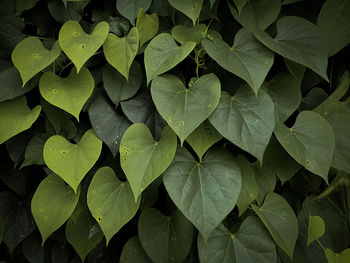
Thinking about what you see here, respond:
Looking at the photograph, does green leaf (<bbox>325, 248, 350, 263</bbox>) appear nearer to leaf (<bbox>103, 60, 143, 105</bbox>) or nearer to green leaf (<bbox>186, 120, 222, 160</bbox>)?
green leaf (<bbox>186, 120, 222, 160</bbox>)

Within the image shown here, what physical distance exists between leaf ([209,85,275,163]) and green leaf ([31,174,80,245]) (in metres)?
0.45

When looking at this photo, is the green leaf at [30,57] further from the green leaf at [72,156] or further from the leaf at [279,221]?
the leaf at [279,221]

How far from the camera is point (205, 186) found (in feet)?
2.82

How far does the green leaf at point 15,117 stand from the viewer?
0.93m

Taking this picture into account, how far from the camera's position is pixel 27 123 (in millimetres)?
937

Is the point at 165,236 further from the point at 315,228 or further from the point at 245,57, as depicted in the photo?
the point at 245,57

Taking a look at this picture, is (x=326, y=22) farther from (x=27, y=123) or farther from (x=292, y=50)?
(x=27, y=123)

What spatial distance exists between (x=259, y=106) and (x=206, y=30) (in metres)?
0.25

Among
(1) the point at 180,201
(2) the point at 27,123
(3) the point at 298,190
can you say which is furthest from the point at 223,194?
(2) the point at 27,123

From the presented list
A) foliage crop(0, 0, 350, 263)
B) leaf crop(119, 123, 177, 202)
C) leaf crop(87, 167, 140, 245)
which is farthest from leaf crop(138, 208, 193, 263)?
leaf crop(119, 123, 177, 202)

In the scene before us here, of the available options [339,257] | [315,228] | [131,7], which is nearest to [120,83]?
[131,7]

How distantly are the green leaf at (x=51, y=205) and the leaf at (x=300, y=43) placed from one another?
66cm

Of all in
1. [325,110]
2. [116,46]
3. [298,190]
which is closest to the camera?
[116,46]

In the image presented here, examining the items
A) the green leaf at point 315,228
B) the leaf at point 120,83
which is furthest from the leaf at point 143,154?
the green leaf at point 315,228
